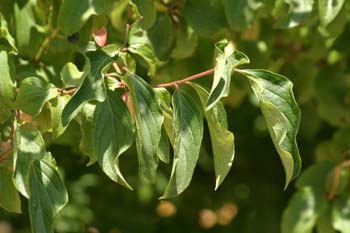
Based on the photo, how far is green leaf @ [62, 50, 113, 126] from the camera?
1.57m

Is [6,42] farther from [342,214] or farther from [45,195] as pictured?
[342,214]

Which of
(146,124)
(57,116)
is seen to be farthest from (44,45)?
(146,124)

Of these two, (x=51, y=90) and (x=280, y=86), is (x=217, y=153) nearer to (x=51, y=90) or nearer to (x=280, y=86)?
(x=280, y=86)

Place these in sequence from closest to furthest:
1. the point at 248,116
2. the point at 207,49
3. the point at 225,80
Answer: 1. the point at 225,80
2. the point at 207,49
3. the point at 248,116

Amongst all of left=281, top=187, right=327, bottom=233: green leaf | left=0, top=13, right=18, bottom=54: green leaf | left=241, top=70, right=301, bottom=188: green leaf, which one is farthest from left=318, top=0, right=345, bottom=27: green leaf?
left=0, top=13, right=18, bottom=54: green leaf

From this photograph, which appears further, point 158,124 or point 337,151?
point 337,151

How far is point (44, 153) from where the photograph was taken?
5.52 feet

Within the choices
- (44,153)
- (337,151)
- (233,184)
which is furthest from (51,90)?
(233,184)

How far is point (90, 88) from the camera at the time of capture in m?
1.60

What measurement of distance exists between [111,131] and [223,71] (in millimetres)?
204

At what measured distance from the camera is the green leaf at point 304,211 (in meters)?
2.38

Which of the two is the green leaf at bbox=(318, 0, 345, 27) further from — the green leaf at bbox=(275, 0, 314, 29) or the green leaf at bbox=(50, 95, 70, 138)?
the green leaf at bbox=(50, 95, 70, 138)

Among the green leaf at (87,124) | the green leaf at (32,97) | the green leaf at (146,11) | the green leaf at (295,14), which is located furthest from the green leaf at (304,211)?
the green leaf at (32,97)

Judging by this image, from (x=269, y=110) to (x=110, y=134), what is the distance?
25 centimetres
